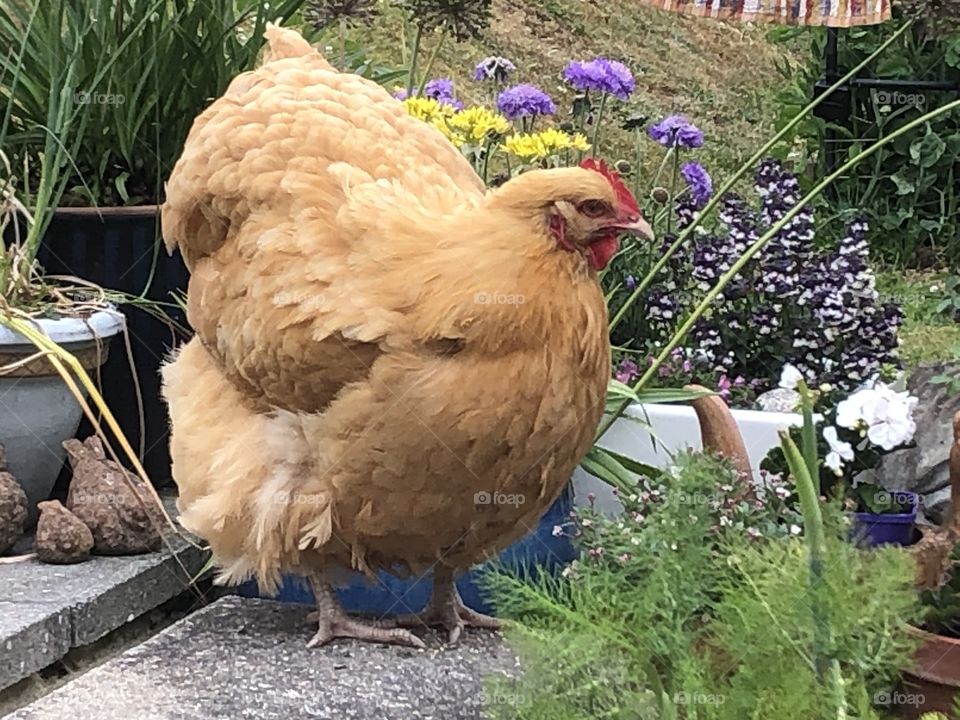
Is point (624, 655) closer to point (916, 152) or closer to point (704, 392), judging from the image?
point (704, 392)

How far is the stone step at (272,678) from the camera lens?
7.78 feet

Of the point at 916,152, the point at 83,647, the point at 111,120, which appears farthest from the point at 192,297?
the point at 916,152

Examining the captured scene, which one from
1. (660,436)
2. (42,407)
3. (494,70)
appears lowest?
(42,407)

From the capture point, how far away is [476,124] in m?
3.46

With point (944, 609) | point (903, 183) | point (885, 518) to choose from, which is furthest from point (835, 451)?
point (903, 183)

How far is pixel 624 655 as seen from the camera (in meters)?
1.58

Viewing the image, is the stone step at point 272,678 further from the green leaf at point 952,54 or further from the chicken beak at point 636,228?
the green leaf at point 952,54

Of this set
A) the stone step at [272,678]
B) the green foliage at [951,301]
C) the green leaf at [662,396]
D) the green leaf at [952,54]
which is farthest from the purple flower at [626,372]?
the green leaf at [952,54]

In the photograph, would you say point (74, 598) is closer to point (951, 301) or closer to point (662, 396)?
point (662, 396)

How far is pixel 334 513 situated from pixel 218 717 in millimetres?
394

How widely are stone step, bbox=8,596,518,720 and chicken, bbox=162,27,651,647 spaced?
89 mm

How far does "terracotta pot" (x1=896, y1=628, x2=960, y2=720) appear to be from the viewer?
1.85 meters

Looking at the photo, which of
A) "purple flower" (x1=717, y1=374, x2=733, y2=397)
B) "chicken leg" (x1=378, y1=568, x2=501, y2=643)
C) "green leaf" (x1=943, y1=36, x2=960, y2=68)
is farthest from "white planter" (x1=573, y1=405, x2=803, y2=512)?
"green leaf" (x1=943, y1=36, x2=960, y2=68)

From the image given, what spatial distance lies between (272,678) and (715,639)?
1.14 m
